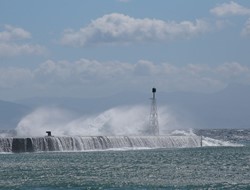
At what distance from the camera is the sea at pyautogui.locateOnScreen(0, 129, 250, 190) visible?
64875 millimetres

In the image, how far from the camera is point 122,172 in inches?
3031

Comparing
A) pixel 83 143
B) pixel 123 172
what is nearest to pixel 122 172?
pixel 123 172

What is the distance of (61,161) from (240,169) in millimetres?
22604

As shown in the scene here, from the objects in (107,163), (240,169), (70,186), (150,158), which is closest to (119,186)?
(70,186)

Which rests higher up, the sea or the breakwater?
the breakwater

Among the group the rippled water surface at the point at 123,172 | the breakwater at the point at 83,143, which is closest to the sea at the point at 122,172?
the rippled water surface at the point at 123,172

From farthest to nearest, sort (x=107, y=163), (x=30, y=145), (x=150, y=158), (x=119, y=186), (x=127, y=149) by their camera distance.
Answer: (x=127, y=149) → (x=30, y=145) → (x=150, y=158) → (x=107, y=163) → (x=119, y=186)

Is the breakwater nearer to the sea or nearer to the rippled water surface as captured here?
the rippled water surface

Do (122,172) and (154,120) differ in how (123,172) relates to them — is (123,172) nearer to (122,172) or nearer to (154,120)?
(122,172)

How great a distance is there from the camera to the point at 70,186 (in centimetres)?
6438

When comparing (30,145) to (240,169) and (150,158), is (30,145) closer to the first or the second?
(150,158)

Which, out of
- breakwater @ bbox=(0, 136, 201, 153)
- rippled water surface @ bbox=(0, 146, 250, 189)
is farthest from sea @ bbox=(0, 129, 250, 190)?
breakwater @ bbox=(0, 136, 201, 153)

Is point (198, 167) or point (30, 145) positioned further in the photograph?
point (30, 145)

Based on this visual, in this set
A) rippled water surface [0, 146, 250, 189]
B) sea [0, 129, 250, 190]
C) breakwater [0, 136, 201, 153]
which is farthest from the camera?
breakwater [0, 136, 201, 153]
